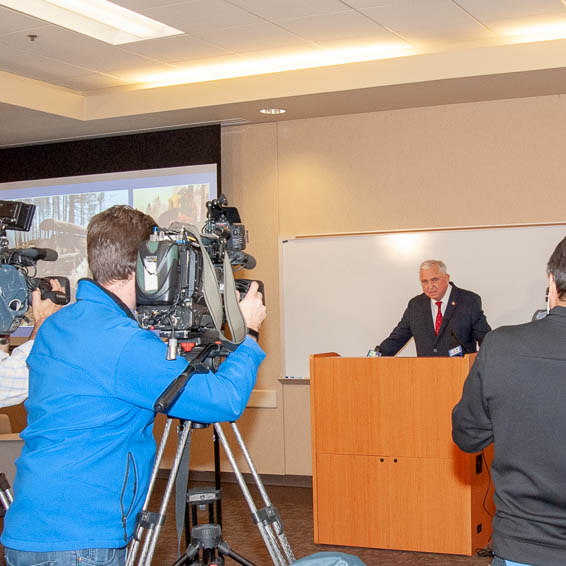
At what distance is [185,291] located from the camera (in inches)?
81.9

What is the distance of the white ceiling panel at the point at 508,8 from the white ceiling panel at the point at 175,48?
68.0 inches

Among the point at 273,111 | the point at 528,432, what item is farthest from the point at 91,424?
the point at 273,111

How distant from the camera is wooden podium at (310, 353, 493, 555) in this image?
4.61 m

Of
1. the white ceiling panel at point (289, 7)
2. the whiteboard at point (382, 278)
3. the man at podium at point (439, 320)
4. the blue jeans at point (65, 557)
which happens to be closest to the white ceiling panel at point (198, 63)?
the white ceiling panel at point (289, 7)

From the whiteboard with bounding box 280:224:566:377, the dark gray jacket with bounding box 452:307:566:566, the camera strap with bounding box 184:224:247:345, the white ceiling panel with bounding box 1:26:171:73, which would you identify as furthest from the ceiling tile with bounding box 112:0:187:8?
the dark gray jacket with bounding box 452:307:566:566

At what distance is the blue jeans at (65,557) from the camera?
5.87 ft

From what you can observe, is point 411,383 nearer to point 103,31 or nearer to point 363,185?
point 363,185

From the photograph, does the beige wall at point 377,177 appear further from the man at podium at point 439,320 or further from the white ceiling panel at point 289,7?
the white ceiling panel at point 289,7

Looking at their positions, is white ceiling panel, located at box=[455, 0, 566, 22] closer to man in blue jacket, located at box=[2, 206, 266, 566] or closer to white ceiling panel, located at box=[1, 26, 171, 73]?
white ceiling panel, located at box=[1, 26, 171, 73]

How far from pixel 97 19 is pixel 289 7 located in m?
1.20

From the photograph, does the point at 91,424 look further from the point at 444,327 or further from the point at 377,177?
the point at 377,177

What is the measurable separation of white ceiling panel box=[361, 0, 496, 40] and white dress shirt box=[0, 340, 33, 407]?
3.18 metres

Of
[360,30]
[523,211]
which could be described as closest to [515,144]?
[523,211]

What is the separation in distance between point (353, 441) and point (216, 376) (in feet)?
10.1
